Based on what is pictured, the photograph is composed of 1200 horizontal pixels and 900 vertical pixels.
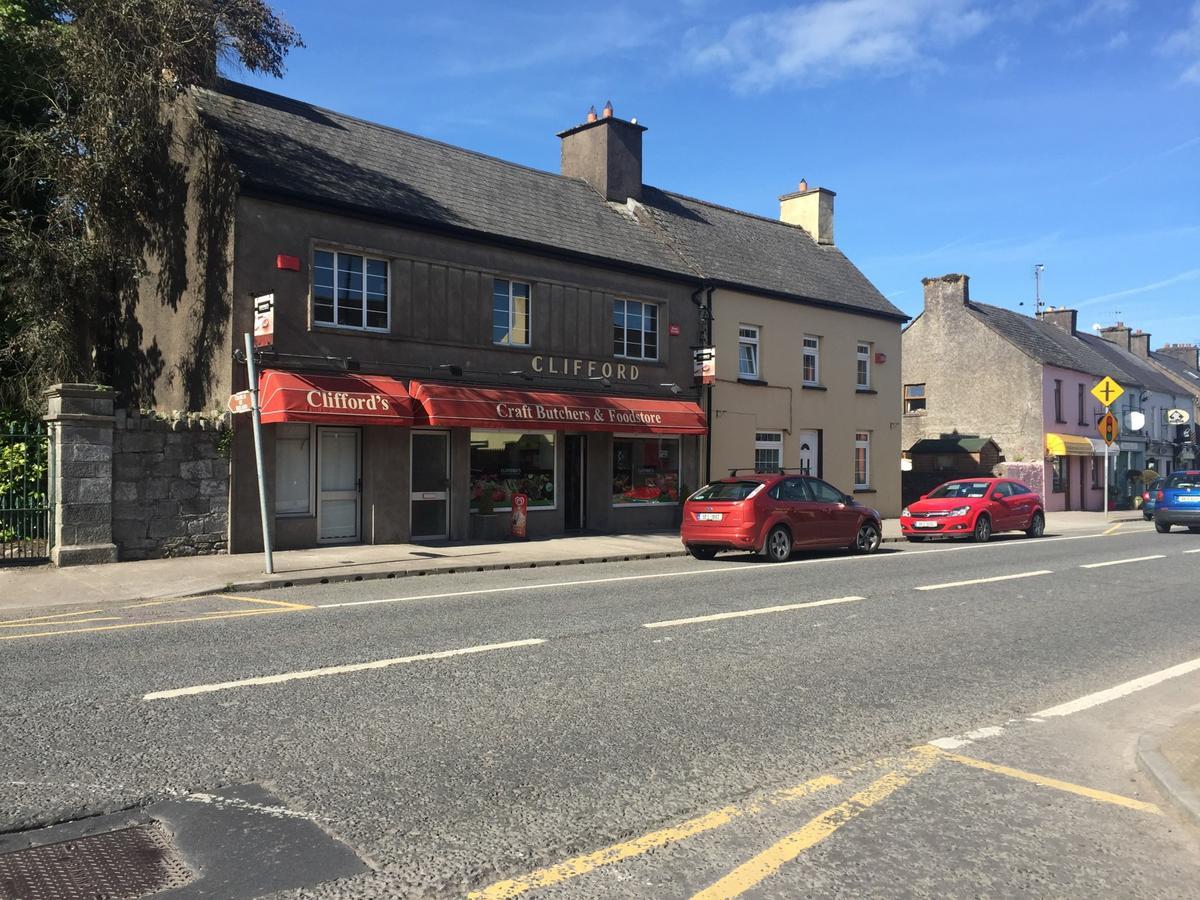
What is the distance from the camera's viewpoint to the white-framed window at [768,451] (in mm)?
24625

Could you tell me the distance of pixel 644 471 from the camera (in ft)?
72.3

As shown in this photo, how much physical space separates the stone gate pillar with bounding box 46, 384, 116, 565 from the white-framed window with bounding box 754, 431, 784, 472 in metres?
15.5

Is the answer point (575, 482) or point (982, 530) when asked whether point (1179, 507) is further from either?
point (575, 482)

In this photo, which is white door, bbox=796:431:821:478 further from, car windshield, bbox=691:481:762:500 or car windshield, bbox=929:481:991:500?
car windshield, bbox=691:481:762:500

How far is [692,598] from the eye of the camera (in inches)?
443

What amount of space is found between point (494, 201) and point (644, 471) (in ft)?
23.0

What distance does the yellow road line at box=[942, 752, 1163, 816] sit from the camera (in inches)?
186

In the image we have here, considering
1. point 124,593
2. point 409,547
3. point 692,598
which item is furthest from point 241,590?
point 692,598

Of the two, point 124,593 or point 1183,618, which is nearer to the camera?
point 1183,618

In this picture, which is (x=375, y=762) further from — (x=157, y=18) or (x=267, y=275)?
(x=157, y=18)

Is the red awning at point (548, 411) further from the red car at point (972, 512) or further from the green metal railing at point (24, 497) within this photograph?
the green metal railing at point (24, 497)

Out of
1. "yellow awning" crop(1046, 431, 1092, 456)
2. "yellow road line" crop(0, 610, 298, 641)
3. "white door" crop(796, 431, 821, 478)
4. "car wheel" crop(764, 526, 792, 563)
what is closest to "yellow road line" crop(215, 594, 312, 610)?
"yellow road line" crop(0, 610, 298, 641)

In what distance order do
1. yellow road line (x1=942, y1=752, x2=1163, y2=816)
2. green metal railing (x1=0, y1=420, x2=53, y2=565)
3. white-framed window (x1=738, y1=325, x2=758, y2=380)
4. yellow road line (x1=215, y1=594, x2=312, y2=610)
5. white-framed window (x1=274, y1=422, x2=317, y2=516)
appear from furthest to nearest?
white-framed window (x1=738, y1=325, x2=758, y2=380) → white-framed window (x1=274, y1=422, x2=317, y2=516) → green metal railing (x1=0, y1=420, x2=53, y2=565) → yellow road line (x1=215, y1=594, x2=312, y2=610) → yellow road line (x1=942, y1=752, x2=1163, y2=816)

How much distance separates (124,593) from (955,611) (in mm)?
9958
